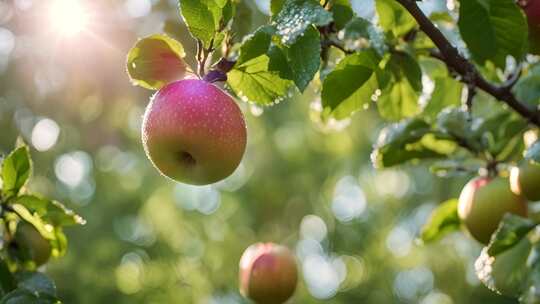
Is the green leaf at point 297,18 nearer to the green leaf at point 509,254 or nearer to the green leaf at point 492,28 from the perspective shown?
the green leaf at point 492,28

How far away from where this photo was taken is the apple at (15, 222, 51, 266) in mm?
1791

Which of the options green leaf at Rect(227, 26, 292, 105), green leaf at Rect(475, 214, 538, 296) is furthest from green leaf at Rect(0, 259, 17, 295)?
green leaf at Rect(475, 214, 538, 296)

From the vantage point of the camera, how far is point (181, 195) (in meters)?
8.92

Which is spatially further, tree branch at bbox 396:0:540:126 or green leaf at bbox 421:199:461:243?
green leaf at bbox 421:199:461:243

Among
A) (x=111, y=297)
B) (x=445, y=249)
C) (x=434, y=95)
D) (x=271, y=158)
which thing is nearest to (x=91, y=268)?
(x=111, y=297)

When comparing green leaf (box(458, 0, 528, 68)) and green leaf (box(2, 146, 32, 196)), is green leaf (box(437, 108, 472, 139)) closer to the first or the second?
green leaf (box(458, 0, 528, 68))

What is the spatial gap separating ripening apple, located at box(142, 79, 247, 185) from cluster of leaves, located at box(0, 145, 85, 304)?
39 centimetres

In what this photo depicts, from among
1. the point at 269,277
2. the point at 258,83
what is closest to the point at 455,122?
the point at 258,83

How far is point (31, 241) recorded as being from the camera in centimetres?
180

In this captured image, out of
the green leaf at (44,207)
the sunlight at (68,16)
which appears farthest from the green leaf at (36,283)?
the sunlight at (68,16)

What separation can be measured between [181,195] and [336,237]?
1.89m

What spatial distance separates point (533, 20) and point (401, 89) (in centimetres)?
36

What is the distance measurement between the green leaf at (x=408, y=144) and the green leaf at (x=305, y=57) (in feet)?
2.26

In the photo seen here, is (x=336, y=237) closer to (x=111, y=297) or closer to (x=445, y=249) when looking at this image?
(x=445, y=249)
